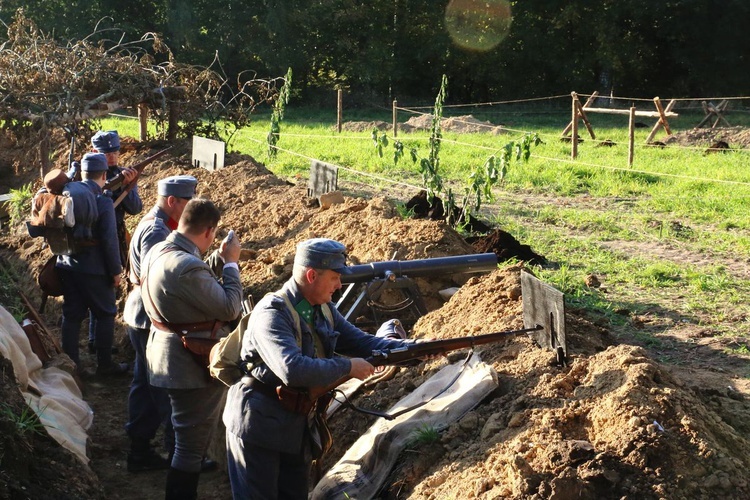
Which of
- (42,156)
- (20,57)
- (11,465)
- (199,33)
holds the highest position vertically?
(199,33)

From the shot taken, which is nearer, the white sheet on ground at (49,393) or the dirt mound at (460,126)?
the white sheet on ground at (49,393)

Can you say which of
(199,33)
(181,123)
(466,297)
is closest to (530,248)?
(466,297)

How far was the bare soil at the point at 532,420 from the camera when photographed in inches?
151

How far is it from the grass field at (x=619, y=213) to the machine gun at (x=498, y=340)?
7.74 ft

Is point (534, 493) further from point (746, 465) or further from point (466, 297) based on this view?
point (466, 297)

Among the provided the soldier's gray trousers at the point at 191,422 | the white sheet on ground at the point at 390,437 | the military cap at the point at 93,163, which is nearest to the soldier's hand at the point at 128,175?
the military cap at the point at 93,163

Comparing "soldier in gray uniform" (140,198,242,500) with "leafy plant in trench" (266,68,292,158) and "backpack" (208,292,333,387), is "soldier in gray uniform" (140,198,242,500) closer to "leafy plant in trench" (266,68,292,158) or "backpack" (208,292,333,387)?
"backpack" (208,292,333,387)

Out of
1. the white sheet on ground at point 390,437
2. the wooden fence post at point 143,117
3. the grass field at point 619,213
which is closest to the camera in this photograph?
the white sheet on ground at point 390,437

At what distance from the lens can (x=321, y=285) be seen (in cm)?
398

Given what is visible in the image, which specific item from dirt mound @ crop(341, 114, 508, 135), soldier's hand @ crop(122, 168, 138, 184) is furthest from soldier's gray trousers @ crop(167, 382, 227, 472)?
dirt mound @ crop(341, 114, 508, 135)

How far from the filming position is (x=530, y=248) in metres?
9.64

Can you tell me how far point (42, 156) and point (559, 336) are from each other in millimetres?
8540

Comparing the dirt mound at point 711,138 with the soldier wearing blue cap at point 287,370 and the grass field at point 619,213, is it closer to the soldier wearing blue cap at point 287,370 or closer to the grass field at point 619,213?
the grass field at point 619,213

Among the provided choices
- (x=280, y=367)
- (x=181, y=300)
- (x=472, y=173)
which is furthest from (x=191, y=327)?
(x=472, y=173)
